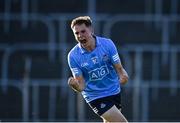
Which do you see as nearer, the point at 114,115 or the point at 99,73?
the point at 114,115

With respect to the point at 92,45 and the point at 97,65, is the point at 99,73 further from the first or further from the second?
the point at 92,45

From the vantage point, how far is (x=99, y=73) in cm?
836

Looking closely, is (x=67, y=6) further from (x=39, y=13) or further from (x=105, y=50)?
(x=105, y=50)

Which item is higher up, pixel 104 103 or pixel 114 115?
pixel 104 103

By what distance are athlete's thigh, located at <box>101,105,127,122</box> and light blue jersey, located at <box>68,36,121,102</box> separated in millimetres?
209

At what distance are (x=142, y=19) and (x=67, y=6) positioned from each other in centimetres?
168

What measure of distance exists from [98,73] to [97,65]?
93mm

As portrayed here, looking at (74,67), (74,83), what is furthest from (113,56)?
(74,83)

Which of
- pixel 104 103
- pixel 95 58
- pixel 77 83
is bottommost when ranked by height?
pixel 104 103

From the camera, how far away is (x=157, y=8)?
680 inches

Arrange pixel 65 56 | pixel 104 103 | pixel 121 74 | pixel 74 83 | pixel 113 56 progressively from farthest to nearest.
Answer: pixel 65 56 < pixel 104 103 < pixel 113 56 < pixel 121 74 < pixel 74 83

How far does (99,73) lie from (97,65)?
0.10m

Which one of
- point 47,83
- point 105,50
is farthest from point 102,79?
point 47,83

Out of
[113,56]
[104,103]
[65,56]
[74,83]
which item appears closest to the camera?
[74,83]
